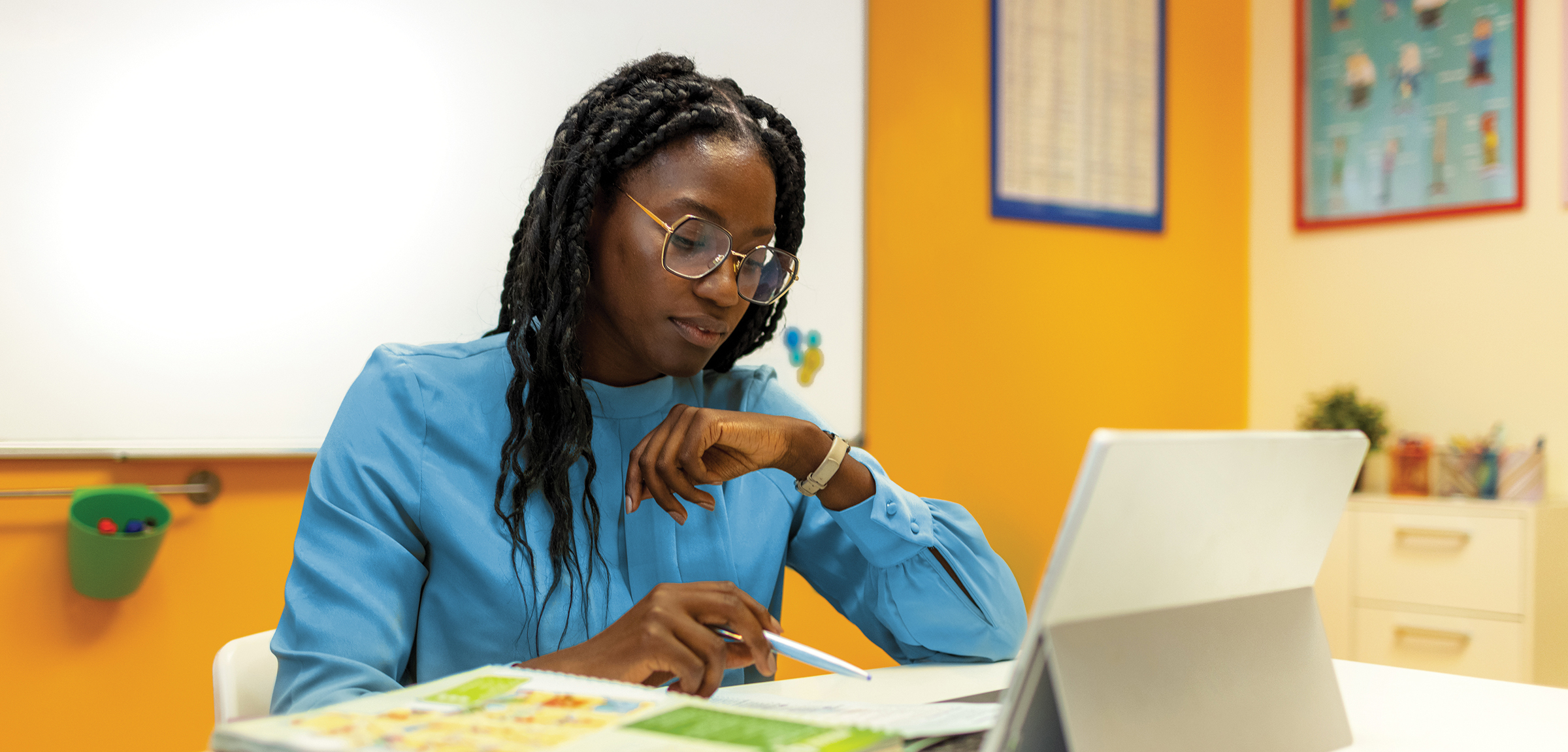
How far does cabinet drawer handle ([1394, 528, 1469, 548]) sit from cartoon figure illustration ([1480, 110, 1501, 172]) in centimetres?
96

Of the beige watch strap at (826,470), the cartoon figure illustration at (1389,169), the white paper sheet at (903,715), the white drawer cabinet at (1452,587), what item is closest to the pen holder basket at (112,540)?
the beige watch strap at (826,470)

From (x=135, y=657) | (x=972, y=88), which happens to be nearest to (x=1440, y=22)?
(x=972, y=88)

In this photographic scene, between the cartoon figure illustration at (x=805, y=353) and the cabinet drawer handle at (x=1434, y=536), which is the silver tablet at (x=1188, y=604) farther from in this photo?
the cabinet drawer handle at (x=1434, y=536)

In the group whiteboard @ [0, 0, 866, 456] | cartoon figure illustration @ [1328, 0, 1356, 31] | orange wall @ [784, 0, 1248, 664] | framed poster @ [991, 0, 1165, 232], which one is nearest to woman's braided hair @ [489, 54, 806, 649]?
whiteboard @ [0, 0, 866, 456]

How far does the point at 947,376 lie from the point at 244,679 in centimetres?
199

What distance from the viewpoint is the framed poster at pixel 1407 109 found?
294 cm

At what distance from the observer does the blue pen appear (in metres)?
0.79

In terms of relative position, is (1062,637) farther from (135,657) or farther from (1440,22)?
(1440,22)

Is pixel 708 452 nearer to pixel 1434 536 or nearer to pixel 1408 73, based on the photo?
pixel 1434 536

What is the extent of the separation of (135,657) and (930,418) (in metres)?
1.70

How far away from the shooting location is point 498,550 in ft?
3.59

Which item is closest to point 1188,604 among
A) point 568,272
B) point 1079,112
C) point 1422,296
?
point 568,272

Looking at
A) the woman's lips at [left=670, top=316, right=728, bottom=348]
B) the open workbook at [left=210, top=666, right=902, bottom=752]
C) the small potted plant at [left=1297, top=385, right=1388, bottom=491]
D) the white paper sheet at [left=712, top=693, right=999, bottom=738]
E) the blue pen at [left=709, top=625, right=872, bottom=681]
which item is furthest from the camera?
the small potted plant at [left=1297, top=385, right=1388, bottom=491]

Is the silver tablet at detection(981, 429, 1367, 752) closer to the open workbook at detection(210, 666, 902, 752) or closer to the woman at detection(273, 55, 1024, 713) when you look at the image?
the open workbook at detection(210, 666, 902, 752)
